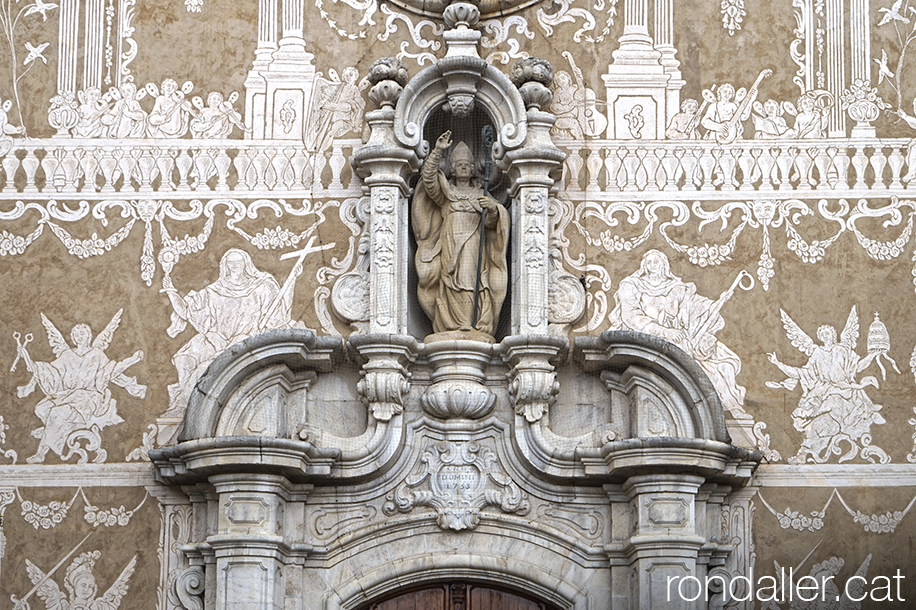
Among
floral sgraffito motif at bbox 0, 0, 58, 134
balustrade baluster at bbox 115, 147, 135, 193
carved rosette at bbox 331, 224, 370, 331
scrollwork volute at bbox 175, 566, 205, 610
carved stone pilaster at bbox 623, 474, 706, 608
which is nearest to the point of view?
carved stone pilaster at bbox 623, 474, 706, 608

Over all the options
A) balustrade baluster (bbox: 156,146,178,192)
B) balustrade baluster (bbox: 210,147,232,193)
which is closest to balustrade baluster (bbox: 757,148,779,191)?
balustrade baluster (bbox: 210,147,232,193)

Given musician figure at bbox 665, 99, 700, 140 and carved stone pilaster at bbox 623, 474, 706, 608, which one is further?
musician figure at bbox 665, 99, 700, 140

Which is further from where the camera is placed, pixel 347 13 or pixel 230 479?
pixel 347 13

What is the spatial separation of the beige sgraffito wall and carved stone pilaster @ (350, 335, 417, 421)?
0.40 meters

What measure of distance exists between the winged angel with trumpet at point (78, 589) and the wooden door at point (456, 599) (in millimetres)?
1425

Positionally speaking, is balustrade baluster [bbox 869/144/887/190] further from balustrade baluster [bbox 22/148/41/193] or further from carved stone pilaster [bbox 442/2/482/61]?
balustrade baluster [bbox 22/148/41/193]

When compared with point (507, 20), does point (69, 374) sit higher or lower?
lower

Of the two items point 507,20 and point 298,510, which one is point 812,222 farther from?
point 298,510

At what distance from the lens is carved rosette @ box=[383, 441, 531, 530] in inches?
408

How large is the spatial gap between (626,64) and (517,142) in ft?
2.94

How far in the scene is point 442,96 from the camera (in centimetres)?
1087

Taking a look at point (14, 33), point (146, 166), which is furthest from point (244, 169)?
point (14, 33)

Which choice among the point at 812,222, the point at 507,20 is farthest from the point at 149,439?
the point at 812,222

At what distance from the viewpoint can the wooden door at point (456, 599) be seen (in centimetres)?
1034
